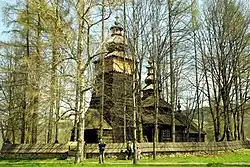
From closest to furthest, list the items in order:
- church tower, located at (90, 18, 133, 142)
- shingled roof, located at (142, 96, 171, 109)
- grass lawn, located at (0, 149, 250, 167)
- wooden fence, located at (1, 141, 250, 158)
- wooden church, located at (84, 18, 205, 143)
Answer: grass lawn, located at (0, 149, 250, 167) → wooden fence, located at (1, 141, 250, 158) → church tower, located at (90, 18, 133, 142) → wooden church, located at (84, 18, 205, 143) → shingled roof, located at (142, 96, 171, 109)

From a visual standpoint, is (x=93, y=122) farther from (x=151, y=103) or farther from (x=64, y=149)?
(x=64, y=149)

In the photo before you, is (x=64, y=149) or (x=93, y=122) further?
(x=93, y=122)

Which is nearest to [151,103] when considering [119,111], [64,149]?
[119,111]

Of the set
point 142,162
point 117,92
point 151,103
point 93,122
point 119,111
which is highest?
point 117,92

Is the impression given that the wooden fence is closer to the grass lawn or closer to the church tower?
the grass lawn

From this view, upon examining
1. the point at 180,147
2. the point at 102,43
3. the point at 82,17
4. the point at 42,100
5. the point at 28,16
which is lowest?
the point at 180,147

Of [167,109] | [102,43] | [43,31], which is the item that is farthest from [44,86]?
[167,109]

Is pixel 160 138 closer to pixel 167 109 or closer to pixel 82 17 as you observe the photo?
pixel 167 109

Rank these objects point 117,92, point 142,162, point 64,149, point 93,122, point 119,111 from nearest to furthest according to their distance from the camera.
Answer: point 142,162
point 64,149
point 119,111
point 93,122
point 117,92

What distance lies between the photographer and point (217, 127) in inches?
1455

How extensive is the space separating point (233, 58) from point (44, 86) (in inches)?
843

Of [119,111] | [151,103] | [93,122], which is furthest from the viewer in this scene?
[151,103]

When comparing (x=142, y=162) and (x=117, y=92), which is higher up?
(x=117, y=92)

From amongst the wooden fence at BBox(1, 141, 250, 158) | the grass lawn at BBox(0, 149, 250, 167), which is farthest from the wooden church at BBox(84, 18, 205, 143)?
the grass lawn at BBox(0, 149, 250, 167)
